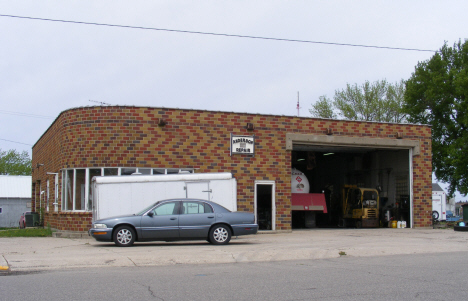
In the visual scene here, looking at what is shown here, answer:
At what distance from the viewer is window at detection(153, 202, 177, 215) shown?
15.8 meters

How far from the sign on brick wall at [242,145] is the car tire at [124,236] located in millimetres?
7852

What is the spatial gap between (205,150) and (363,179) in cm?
1413

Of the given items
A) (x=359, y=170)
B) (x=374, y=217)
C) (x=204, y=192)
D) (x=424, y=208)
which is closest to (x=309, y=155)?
(x=359, y=170)

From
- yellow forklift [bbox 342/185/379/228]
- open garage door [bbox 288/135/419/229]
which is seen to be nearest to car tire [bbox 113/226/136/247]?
open garage door [bbox 288/135/419/229]

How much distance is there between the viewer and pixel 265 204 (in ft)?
76.2

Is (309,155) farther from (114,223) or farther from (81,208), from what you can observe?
(114,223)

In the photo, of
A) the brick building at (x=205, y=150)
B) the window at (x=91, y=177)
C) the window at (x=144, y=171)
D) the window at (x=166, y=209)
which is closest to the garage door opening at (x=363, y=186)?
the brick building at (x=205, y=150)

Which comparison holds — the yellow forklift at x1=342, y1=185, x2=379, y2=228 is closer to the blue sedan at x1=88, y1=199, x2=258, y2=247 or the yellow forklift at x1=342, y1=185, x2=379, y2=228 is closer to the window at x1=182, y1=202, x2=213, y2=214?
the blue sedan at x1=88, y1=199, x2=258, y2=247

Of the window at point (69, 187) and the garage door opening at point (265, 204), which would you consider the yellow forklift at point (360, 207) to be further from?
the window at point (69, 187)

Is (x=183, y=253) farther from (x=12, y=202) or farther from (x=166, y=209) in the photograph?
(x=12, y=202)

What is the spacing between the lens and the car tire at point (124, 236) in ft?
51.0

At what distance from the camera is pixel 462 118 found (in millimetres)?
41500

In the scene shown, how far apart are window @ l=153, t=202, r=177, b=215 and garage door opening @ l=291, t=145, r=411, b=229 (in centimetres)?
1017

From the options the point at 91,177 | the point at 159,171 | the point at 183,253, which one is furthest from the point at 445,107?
the point at 183,253
